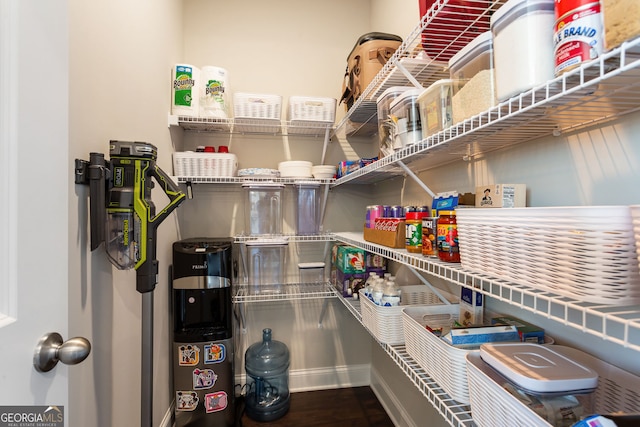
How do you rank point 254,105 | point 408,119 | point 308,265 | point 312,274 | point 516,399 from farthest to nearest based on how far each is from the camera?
point 312,274 → point 308,265 → point 254,105 → point 408,119 → point 516,399

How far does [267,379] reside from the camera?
2047 mm

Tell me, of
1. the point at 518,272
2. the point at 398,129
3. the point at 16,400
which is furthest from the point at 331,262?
the point at 16,400

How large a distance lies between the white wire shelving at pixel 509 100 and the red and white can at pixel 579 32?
0.02 metres

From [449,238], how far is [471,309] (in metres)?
0.43

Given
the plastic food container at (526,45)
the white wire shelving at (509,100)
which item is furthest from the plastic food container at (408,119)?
the plastic food container at (526,45)

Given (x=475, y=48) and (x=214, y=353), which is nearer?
(x=475, y=48)

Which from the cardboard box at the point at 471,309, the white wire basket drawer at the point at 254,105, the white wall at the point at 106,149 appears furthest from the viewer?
the white wire basket drawer at the point at 254,105

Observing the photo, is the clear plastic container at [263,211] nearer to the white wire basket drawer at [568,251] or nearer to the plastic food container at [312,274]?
the plastic food container at [312,274]

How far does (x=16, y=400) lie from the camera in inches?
20.7

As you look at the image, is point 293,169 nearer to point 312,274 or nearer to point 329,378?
point 312,274

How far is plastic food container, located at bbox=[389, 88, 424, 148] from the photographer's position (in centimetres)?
106

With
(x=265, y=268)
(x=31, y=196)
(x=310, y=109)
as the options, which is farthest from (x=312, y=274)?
(x=31, y=196)

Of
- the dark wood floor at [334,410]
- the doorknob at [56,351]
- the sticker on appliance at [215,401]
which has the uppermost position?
the doorknob at [56,351]

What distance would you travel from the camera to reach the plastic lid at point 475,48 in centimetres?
72
